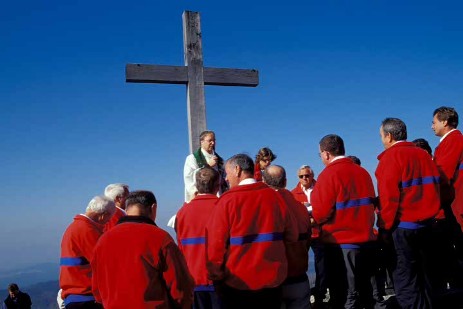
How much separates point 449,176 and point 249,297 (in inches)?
120

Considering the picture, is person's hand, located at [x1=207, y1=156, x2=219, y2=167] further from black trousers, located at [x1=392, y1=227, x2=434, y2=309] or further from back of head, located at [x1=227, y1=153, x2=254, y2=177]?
black trousers, located at [x1=392, y1=227, x2=434, y2=309]

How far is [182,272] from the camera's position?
3.77m

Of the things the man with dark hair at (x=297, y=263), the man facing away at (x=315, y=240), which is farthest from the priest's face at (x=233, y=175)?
the man facing away at (x=315, y=240)

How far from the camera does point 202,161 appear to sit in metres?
6.48

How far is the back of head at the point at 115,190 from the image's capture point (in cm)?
614

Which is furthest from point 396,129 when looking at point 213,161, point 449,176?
point 213,161

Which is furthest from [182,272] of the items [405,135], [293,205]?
[405,135]

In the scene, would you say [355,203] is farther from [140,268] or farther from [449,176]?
[140,268]

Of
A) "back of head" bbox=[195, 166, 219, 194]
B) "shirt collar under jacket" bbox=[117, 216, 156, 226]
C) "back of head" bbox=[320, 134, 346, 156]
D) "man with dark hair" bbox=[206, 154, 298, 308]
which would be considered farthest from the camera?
"back of head" bbox=[320, 134, 346, 156]

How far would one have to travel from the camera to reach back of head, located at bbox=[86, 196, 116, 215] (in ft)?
16.9

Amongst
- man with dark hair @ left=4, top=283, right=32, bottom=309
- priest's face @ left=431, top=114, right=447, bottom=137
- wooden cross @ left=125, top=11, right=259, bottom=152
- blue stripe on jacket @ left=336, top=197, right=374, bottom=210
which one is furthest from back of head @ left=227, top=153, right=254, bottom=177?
man with dark hair @ left=4, top=283, right=32, bottom=309

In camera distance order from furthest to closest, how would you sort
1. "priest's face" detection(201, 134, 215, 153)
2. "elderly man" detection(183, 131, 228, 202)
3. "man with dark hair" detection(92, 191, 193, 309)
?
"priest's face" detection(201, 134, 215, 153)
"elderly man" detection(183, 131, 228, 202)
"man with dark hair" detection(92, 191, 193, 309)

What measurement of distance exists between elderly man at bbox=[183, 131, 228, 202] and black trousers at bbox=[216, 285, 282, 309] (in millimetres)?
2178

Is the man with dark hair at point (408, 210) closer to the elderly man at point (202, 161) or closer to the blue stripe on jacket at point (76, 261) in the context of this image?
the elderly man at point (202, 161)
